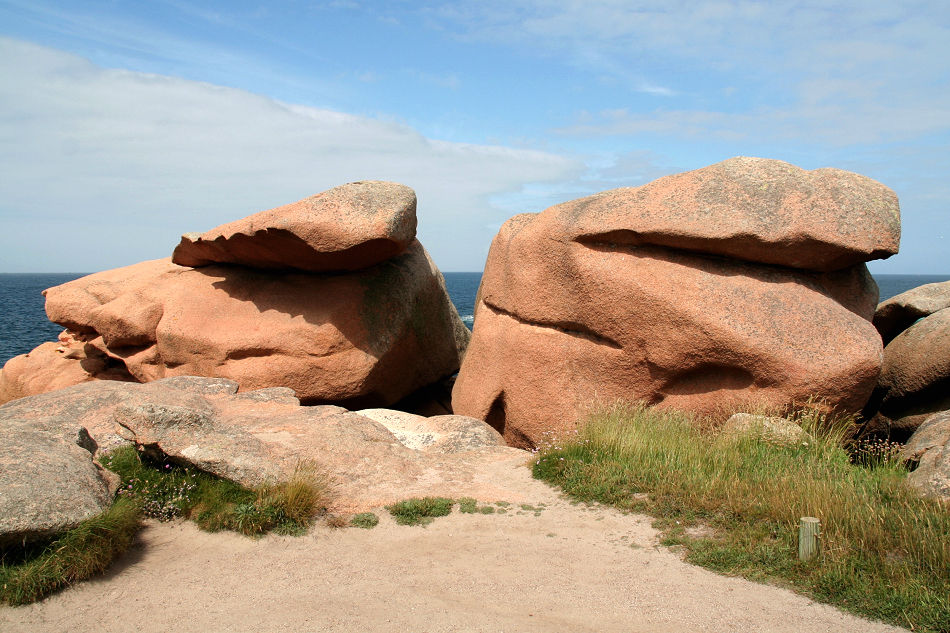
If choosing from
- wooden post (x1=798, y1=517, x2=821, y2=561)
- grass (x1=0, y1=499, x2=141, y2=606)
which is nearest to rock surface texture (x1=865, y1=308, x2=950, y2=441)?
wooden post (x1=798, y1=517, x2=821, y2=561)

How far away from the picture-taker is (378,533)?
6430 mm

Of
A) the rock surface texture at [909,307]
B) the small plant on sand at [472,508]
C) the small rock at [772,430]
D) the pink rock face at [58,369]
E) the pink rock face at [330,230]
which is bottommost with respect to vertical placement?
the pink rock face at [58,369]

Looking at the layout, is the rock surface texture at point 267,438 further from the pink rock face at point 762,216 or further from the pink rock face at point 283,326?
the pink rock face at point 762,216

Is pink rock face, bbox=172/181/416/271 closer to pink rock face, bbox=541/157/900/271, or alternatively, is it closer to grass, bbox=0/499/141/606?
pink rock face, bbox=541/157/900/271

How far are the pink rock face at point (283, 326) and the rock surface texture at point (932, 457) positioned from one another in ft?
26.4

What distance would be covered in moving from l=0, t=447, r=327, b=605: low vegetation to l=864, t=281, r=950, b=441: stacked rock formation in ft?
27.9

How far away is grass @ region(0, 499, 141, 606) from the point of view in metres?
5.11

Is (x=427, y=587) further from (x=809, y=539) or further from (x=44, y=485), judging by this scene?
(x=44, y=485)

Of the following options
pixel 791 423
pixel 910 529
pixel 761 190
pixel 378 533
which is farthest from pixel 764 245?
pixel 378 533

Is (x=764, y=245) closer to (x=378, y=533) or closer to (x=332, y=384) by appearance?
(x=378, y=533)

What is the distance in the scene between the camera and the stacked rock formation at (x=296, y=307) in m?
11.1

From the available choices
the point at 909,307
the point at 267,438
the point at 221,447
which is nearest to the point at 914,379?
the point at 909,307

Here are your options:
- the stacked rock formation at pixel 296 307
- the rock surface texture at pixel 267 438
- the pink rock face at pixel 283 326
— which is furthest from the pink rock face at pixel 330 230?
the rock surface texture at pixel 267 438

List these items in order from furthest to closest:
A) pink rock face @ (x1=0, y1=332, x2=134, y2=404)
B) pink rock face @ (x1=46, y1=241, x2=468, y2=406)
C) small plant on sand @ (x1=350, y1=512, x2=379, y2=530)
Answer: pink rock face @ (x1=0, y1=332, x2=134, y2=404) → pink rock face @ (x1=46, y1=241, x2=468, y2=406) → small plant on sand @ (x1=350, y1=512, x2=379, y2=530)
